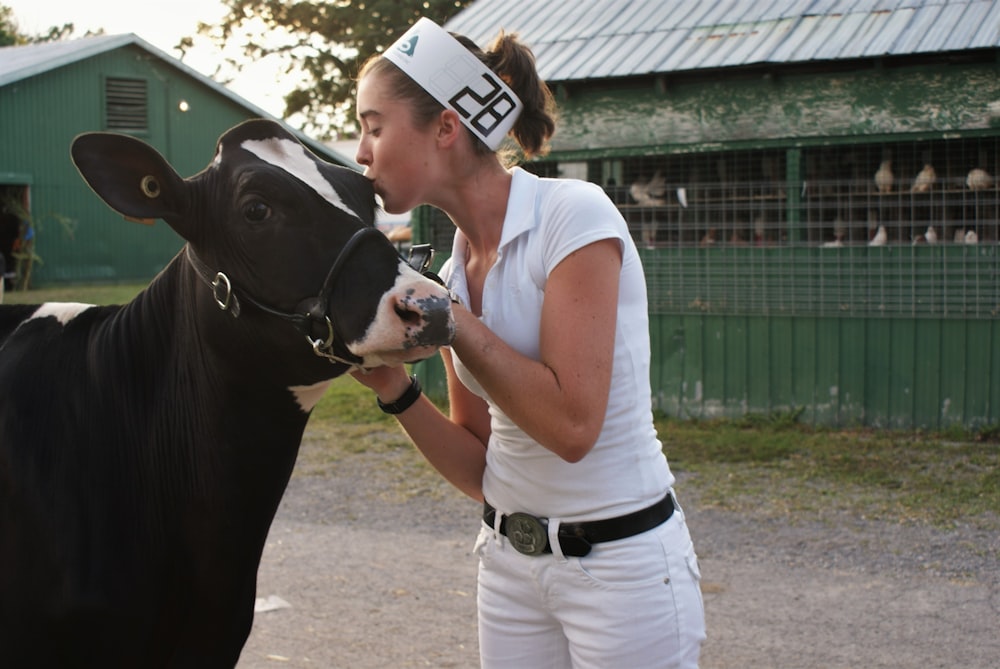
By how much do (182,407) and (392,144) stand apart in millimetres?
862

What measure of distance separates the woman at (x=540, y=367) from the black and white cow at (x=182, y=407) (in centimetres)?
23

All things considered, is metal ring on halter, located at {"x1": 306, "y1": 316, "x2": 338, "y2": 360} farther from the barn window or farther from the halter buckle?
the barn window

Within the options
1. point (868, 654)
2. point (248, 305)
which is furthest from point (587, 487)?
point (868, 654)

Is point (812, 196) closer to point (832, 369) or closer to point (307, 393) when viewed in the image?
point (832, 369)

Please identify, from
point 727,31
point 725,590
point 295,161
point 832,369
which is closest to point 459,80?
point 295,161

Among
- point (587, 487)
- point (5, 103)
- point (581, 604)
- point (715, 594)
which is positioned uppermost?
point (5, 103)

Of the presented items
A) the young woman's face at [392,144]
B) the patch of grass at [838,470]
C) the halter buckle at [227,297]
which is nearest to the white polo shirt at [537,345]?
the young woman's face at [392,144]

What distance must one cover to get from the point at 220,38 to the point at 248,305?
3351cm

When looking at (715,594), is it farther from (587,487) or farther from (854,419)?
(854,419)

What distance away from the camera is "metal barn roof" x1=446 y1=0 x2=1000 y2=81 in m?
9.37

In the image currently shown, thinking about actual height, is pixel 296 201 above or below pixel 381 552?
above

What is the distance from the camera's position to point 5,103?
2319cm

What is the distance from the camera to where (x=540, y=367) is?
230 centimetres

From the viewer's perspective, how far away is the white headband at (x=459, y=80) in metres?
2.49
